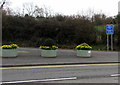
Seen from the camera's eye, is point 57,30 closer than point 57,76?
No

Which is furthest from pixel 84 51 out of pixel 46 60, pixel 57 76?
pixel 57 76

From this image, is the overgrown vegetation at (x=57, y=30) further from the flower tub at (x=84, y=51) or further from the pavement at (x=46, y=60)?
→ the pavement at (x=46, y=60)

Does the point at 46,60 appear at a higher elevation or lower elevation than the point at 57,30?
lower

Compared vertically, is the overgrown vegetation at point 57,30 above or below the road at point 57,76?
above

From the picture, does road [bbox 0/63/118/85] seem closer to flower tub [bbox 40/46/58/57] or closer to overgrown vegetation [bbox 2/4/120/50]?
flower tub [bbox 40/46/58/57]

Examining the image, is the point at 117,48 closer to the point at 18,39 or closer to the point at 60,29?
the point at 60,29

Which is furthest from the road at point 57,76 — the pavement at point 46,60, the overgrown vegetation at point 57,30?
the overgrown vegetation at point 57,30

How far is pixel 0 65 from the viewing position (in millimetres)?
8453

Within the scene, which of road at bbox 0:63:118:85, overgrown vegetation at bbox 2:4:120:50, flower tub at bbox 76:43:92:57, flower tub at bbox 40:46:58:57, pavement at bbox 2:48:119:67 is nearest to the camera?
road at bbox 0:63:118:85

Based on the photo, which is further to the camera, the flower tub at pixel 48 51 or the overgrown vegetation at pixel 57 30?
the overgrown vegetation at pixel 57 30

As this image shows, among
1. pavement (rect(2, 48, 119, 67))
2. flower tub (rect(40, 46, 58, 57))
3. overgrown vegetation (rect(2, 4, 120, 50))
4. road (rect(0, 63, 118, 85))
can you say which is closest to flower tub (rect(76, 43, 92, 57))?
pavement (rect(2, 48, 119, 67))

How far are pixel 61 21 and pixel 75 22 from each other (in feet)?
13.3

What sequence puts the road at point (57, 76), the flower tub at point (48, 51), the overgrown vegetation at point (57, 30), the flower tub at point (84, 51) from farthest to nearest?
the overgrown vegetation at point (57, 30) → the flower tub at point (84, 51) → the flower tub at point (48, 51) → the road at point (57, 76)

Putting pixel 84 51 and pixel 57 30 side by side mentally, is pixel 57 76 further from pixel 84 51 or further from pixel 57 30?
pixel 57 30
